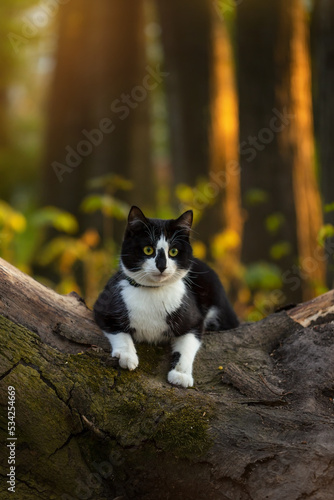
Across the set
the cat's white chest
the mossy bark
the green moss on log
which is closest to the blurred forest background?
the cat's white chest

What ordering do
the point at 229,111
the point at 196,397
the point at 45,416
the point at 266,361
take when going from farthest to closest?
the point at 229,111, the point at 266,361, the point at 196,397, the point at 45,416

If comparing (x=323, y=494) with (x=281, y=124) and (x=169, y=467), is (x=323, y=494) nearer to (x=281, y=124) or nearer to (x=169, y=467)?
(x=169, y=467)

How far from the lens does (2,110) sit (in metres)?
19.0

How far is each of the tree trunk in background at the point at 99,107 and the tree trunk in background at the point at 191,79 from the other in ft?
5.30

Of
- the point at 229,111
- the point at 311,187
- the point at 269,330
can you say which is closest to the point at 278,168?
the point at 311,187

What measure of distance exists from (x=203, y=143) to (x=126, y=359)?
615 centimetres

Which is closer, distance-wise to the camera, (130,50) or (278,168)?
(278,168)

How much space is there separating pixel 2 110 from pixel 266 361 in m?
17.9

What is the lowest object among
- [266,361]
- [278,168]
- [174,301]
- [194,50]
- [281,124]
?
[266,361]

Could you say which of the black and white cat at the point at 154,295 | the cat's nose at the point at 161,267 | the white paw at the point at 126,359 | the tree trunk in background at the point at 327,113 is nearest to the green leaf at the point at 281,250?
the tree trunk in background at the point at 327,113

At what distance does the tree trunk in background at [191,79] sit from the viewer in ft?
28.0

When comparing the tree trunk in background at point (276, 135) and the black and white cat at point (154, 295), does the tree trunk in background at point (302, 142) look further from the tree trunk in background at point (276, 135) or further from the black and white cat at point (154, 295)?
the black and white cat at point (154, 295)

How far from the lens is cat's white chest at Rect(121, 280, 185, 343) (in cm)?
326

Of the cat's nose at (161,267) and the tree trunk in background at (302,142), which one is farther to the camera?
the tree trunk in background at (302,142)
